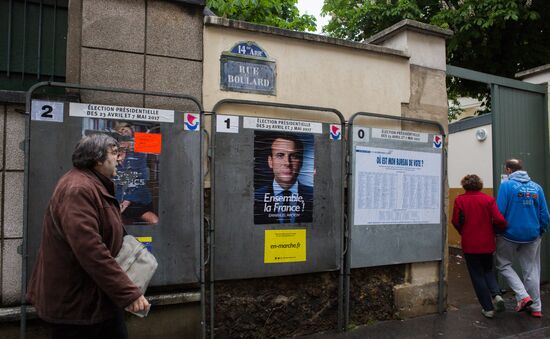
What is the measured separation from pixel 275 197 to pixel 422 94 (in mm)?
2287

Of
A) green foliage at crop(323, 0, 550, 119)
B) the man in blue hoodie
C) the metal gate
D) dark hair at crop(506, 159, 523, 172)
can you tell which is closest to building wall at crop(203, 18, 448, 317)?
the metal gate

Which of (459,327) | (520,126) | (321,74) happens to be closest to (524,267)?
(459,327)

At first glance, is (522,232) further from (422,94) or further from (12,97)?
(12,97)

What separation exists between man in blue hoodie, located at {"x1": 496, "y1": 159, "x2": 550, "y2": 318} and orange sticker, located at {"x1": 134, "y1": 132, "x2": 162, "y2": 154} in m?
4.01

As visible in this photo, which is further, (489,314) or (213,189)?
(489,314)

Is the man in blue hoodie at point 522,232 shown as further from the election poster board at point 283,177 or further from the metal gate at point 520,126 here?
the election poster board at point 283,177

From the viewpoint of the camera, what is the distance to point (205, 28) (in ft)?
12.4

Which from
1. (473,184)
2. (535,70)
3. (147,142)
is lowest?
(473,184)

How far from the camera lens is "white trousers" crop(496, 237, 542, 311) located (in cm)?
477

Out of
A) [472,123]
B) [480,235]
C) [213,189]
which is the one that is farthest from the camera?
[472,123]

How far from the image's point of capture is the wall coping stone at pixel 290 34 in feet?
12.4

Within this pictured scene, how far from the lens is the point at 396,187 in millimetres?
4512

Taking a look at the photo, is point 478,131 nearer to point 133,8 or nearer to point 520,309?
point 520,309

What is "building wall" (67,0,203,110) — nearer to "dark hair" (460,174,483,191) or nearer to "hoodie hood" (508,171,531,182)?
"dark hair" (460,174,483,191)
